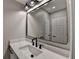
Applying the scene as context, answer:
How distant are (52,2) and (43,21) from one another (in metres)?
0.41

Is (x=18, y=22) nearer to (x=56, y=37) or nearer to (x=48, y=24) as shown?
(x=48, y=24)

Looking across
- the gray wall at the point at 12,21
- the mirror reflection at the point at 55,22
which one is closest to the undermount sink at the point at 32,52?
the mirror reflection at the point at 55,22

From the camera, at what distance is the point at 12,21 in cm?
215

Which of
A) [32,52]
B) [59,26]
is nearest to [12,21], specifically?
[32,52]

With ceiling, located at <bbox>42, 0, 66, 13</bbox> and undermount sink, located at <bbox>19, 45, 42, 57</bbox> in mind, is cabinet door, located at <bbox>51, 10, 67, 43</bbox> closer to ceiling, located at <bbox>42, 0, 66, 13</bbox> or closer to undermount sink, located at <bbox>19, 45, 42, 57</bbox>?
ceiling, located at <bbox>42, 0, 66, 13</bbox>

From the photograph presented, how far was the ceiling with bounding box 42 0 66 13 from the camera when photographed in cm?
104

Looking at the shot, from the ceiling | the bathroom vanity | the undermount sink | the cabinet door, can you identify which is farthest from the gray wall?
the cabinet door

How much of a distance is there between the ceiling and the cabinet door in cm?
7

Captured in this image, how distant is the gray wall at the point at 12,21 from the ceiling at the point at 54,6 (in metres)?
1.10

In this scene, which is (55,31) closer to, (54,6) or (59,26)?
(59,26)

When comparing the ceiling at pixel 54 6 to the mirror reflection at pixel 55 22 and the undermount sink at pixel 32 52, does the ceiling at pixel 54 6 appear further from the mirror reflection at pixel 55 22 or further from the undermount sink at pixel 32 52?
the undermount sink at pixel 32 52

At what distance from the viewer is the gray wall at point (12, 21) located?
204 cm
